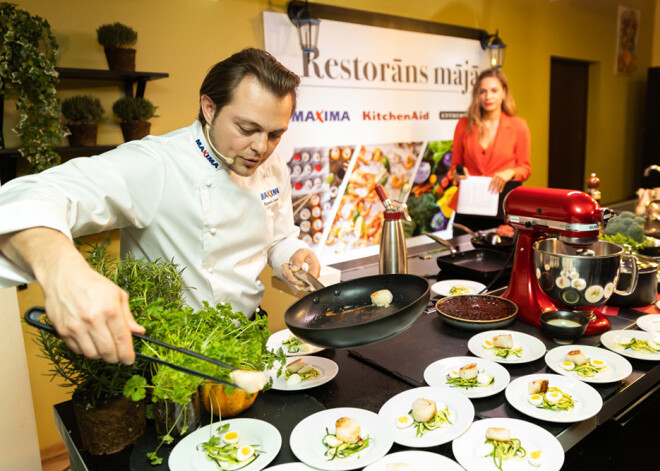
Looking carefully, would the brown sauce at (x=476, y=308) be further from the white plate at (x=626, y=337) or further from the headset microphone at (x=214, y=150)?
the headset microphone at (x=214, y=150)

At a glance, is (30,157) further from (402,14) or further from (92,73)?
(402,14)

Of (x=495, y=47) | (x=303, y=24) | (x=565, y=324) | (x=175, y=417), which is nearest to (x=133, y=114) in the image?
(x=303, y=24)

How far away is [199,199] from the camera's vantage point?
1561 millimetres

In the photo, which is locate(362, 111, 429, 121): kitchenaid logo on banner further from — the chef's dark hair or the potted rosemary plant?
the potted rosemary plant

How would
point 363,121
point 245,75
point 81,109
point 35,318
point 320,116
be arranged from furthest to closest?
1. point 363,121
2. point 320,116
3. point 81,109
4. point 245,75
5. point 35,318

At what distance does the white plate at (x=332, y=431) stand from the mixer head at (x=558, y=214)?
2.76 feet

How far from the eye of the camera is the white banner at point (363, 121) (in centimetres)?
391

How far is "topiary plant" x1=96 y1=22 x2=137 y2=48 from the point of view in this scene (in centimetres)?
275

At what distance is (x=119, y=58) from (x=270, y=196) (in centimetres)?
163

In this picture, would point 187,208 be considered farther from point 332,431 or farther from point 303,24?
point 303,24

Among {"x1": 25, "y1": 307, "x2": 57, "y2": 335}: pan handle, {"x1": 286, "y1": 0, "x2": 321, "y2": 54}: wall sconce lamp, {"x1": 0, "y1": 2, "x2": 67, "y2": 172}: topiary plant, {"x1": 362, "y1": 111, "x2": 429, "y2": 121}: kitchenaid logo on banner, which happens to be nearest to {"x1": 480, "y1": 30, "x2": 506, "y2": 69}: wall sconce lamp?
{"x1": 362, "y1": 111, "x2": 429, "y2": 121}: kitchenaid logo on banner

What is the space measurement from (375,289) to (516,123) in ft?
9.85

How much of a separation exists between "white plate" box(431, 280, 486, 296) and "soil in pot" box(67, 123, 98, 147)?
2016mm

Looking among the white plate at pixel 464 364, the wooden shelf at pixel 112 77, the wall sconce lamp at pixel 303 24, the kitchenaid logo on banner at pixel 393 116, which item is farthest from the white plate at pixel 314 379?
the kitchenaid logo on banner at pixel 393 116
